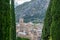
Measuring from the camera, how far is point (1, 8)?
4.57m

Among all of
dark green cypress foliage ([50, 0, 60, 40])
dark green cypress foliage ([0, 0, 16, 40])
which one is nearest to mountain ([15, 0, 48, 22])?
dark green cypress foliage ([50, 0, 60, 40])

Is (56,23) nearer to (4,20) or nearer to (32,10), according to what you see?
(4,20)

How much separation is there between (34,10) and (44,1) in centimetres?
72

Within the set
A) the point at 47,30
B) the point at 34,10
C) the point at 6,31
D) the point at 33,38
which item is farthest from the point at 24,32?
the point at 6,31

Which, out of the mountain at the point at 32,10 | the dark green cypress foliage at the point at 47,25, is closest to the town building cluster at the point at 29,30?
the mountain at the point at 32,10

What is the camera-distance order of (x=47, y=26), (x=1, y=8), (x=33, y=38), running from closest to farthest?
1. (x=1, y=8)
2. (x=47, y=26)
3. (x=33, y=38)

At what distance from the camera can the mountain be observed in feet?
31.9

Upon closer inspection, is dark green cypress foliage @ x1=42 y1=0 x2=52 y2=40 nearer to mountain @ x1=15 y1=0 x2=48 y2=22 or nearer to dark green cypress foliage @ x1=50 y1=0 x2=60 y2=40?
dark green cypress foliage @ x1=50 y1=0 x2=60 y2=40

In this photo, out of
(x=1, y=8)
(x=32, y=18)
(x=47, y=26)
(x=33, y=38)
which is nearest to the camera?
(x=1, y=8)

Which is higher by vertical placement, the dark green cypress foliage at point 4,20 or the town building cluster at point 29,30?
the dark green cypress foliage at point 4,20

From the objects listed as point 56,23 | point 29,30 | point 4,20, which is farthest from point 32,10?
point 4,20

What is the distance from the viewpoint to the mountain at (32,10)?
383 inches

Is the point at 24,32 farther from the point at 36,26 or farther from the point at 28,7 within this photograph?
the point at 28,7

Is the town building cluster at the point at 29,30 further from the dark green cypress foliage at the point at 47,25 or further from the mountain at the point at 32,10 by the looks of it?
the dark green cypress foliage at the point at 47,25
